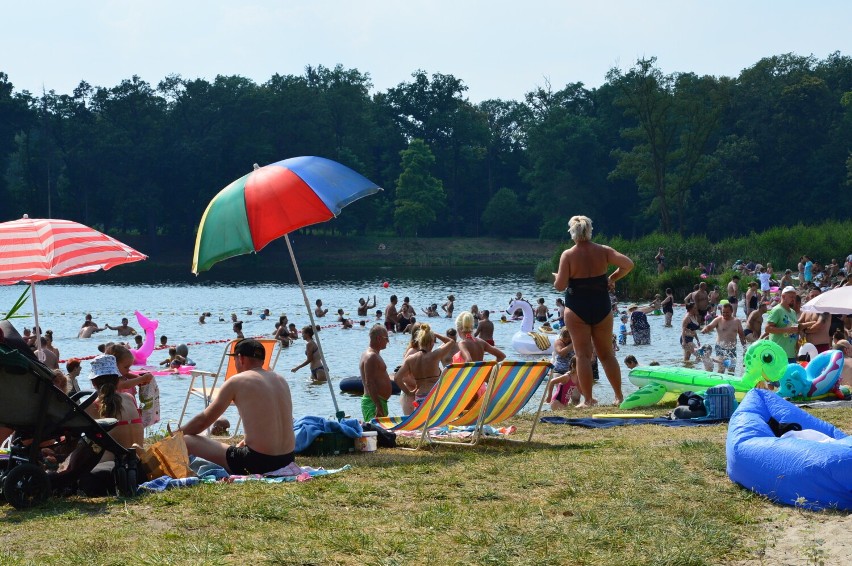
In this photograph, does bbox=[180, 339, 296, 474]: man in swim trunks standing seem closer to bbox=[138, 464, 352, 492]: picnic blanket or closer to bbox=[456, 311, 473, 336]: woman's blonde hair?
bbox=[138, 464, 352, 492]: picnic blanket

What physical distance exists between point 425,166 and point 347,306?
151ft

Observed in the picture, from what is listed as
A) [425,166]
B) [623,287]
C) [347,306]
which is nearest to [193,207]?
[425,166]

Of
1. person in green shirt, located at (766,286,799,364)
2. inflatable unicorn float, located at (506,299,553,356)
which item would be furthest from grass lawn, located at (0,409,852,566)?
inflatable unicorn float, located at (506,299,553,356)

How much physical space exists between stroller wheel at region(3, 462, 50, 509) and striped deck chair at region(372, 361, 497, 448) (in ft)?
8.61

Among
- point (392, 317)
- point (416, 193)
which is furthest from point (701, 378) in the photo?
point (416, 193)

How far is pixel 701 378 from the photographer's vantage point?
11188mm

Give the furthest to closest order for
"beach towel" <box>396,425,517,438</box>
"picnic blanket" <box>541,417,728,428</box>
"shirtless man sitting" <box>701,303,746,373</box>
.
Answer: "shirtless man sitting" <box>701,303,746,373</box>, "picnic blanket" <box>541,417,728,428</box>, "beach towel" <box>396,425,517,438</box>

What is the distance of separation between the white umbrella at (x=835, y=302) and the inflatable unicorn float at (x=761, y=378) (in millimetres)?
427

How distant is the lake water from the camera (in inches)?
711

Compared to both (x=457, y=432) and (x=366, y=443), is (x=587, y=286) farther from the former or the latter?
(x=366, y=443)

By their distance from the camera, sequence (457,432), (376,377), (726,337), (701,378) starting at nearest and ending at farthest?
1. (457,432)
2. (376,377)
3. (701,378)
4. (726,337)

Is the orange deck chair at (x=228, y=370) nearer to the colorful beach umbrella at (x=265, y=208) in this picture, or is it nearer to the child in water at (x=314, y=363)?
the colorful beach umbrella at (x=265, y=208)

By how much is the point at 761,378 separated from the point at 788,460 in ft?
19.4

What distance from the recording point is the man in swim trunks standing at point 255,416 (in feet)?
21.0
